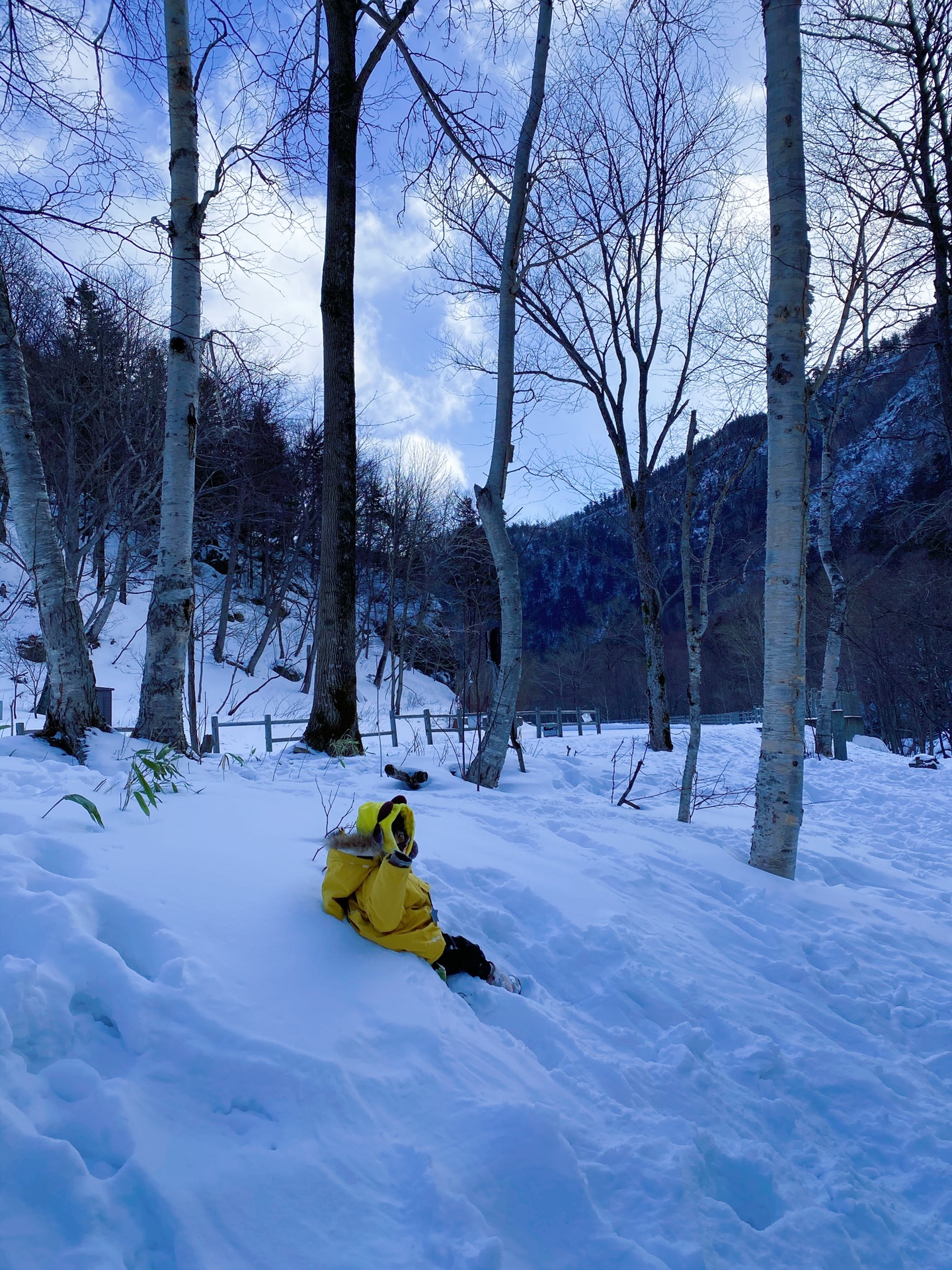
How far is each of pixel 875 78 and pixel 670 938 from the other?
1013 centimetres

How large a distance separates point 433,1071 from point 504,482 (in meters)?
5.70

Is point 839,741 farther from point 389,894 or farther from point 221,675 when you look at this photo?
point 221,675

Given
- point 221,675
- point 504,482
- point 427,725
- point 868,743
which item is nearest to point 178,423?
point 504,482

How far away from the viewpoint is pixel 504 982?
101 inches

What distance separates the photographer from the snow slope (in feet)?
4.66

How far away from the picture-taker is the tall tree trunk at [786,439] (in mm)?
4605

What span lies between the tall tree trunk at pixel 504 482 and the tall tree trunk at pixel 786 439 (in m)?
2.56

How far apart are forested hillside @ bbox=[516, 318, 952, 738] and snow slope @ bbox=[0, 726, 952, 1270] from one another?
5.18 m

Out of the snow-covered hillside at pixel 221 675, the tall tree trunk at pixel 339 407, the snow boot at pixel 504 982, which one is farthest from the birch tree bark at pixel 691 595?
the snow-covered hillside at pixel 221 675

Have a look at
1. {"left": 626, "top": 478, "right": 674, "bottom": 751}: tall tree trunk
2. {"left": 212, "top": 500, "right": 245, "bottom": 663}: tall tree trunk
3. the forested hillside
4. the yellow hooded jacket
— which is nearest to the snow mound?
the forested hillside

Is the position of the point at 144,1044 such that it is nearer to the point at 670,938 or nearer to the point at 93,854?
the point at 93,854

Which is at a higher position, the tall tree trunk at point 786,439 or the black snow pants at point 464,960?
the tall tree trunk at point 786,439

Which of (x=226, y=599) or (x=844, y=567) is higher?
(x=844, y=567)

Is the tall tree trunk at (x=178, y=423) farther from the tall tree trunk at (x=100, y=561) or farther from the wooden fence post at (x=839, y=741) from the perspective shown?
the tall tree trunk at (x=100, y=561)
